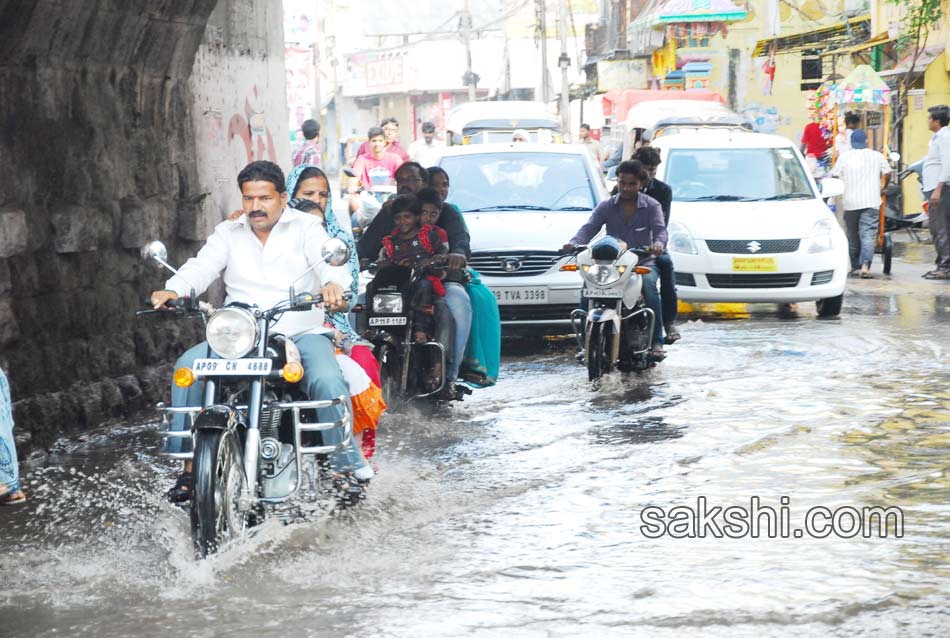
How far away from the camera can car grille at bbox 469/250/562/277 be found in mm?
12195

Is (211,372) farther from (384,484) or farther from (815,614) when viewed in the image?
(815,614)

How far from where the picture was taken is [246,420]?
5.74 m

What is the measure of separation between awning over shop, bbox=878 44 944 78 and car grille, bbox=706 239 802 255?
1258cm

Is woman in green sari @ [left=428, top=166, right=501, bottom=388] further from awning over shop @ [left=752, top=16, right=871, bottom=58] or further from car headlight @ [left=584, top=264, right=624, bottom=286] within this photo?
awning over shop @ [left=752, top=16, right=871, bottom=58]

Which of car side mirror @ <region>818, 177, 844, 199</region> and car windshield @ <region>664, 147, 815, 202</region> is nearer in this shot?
car side mirror @ <region>818, 177, 844, 199</region>

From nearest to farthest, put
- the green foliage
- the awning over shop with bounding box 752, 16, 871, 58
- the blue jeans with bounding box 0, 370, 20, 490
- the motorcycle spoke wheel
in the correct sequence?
the motorcycle spoke wheel < the blue jeans with bounding box 0, 370, 20, 490 < the green foliage < the awning over shop with bounding box 752, 16, 871, 58

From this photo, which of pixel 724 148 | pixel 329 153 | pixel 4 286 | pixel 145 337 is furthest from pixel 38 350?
pixel 329 153

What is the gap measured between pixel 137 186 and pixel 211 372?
445 cm

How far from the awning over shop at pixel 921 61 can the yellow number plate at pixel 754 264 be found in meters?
12.7

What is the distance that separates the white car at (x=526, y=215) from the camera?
12.2 meters

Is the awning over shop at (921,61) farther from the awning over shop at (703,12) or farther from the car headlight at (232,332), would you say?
the car headlight at (232,332)

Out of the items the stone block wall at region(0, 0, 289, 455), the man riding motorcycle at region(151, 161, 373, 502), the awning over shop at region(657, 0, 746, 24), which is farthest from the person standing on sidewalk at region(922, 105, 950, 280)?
the awning over shop at region(657, 0, 746, 24)

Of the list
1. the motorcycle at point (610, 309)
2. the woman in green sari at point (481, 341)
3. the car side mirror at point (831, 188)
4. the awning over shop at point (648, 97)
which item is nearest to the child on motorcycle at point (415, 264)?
the woman in green sari at point (481, 341)

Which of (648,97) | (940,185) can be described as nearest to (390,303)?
(940,185)
